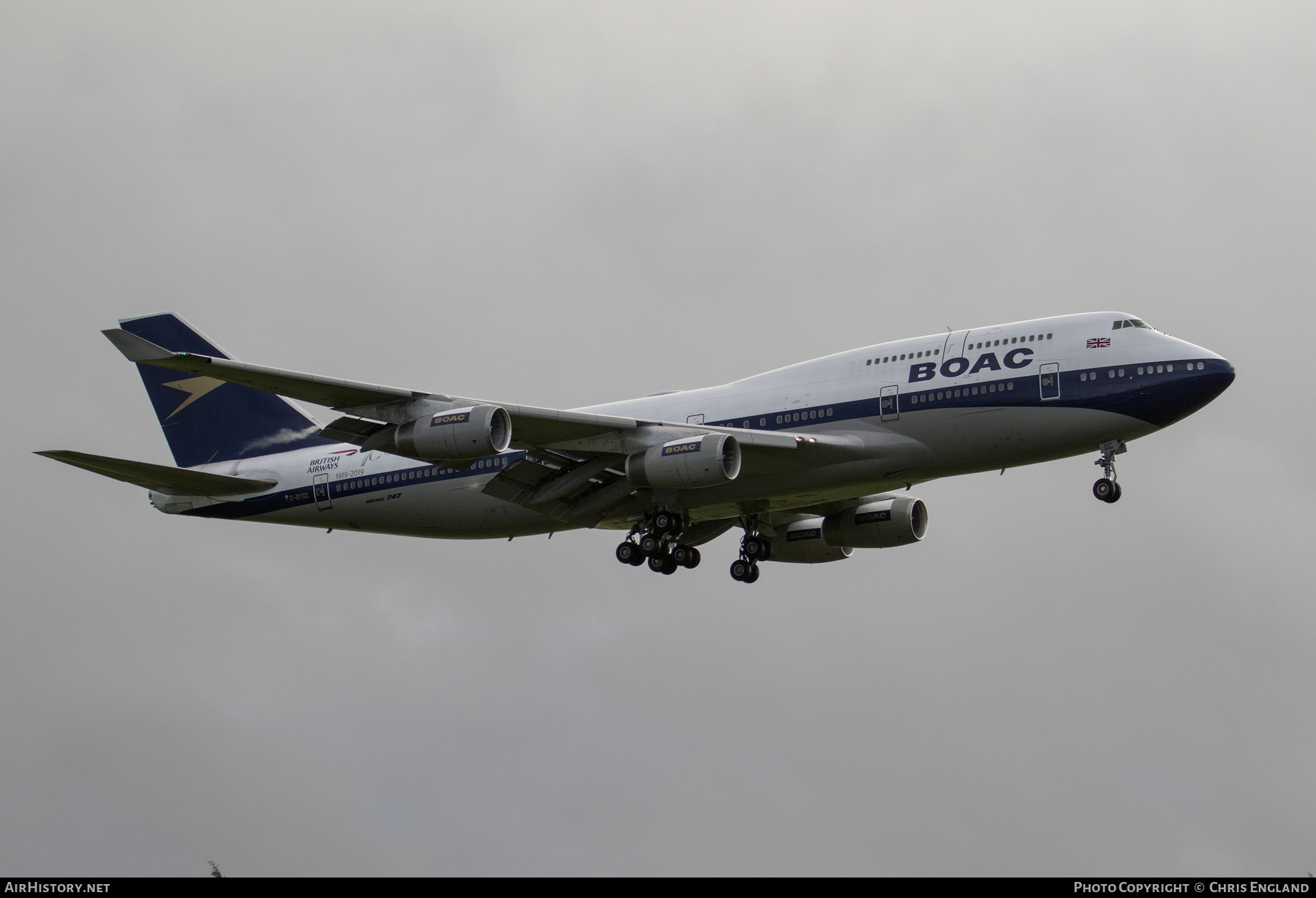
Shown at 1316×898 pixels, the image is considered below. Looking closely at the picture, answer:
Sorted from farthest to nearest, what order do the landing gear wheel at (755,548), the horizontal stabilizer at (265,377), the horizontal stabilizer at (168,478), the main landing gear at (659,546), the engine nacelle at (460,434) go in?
the landing gear wheel at (755,548) → the main landing gear at (659,546) → the horizontal stabilizer at (168,478) → the engine nacelle at (460,434) → the horizontal stabilizer at (265,377)

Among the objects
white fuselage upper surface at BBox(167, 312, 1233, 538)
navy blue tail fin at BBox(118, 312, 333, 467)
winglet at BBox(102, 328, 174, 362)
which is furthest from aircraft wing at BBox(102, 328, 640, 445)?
navy blue tail fin at BBox(118, 312, 333, 467)

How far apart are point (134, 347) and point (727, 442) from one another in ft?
50.3

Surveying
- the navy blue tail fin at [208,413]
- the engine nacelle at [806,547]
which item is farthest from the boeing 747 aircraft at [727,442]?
the navy blue tail fin at [208,413]

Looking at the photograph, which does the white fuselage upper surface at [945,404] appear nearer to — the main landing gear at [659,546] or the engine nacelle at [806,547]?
the main landing gear at [659,546]

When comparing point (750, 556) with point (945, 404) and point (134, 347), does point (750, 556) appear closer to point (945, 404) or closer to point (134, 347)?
point (945, 404)

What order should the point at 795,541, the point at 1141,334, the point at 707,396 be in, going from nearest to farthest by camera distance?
the point at 1141,334 → the point at 707,396 → the point at 795,541

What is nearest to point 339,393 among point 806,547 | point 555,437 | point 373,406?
point 373,406

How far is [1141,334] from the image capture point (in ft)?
122

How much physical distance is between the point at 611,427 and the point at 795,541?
38.0 feet

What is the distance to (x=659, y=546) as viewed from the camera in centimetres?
4144

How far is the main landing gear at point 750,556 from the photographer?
45.4 metres

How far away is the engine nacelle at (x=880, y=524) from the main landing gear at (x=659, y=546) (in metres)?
6.35
